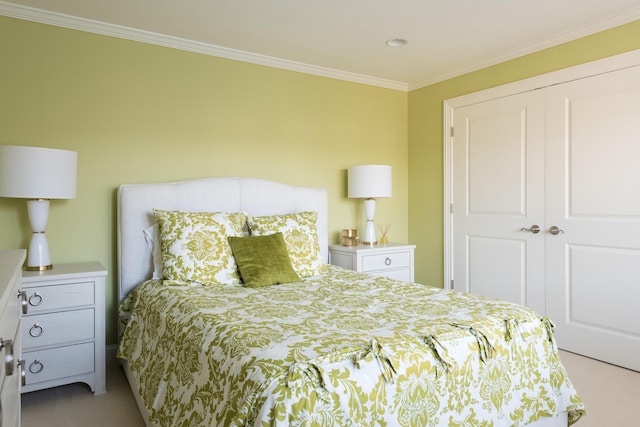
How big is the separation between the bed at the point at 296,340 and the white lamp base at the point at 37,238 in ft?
1.40

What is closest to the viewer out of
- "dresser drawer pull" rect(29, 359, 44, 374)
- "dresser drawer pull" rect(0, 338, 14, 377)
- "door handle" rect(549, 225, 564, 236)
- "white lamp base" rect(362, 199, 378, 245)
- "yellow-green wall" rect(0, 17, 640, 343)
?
"dresser drawer pull" rect(0, 338, 14, 377)

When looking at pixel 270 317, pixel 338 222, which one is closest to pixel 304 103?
pixel 338 222

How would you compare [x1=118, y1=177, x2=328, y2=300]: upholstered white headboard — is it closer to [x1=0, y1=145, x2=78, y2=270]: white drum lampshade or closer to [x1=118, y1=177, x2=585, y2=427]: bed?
[x1=118, y1=177, x2=585, y2=427]: bed

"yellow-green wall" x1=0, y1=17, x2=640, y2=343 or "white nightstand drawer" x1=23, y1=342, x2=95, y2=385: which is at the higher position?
"yellow-green wall" x1=0, y1=17, x2=640, y2=343

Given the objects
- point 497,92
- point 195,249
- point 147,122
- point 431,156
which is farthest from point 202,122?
point 497,92

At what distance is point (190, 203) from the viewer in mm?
3037

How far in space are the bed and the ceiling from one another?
109 cm

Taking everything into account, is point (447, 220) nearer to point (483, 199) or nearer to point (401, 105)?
point (483, 199)

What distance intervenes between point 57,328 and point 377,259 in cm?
224

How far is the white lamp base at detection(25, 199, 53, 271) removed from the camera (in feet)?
8.27

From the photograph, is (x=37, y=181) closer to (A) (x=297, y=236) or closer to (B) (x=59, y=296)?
(B) (x=59, y=296)

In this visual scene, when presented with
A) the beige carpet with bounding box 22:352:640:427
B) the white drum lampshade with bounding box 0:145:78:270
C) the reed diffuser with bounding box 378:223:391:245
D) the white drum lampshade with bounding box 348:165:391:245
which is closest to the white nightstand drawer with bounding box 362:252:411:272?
the white drum lampshade with bounding box 348:165:391:245

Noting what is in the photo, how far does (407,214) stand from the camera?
14.8 feet

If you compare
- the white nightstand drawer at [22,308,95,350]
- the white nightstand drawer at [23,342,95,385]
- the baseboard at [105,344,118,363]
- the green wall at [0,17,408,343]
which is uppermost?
the green wall at [0,17,408,343]
